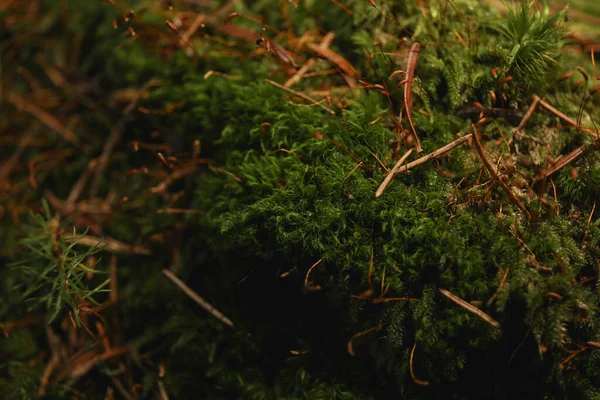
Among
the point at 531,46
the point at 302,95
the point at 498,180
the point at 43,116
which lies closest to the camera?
the point at 498,180

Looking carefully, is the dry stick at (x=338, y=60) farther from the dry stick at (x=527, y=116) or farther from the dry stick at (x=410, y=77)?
the dry stick at (x=527, y=116)

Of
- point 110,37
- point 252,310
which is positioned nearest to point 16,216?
point 110,37

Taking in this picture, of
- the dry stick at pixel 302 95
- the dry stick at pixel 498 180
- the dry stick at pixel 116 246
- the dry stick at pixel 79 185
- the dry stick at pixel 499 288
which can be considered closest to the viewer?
the dry stick at pixel 499 288

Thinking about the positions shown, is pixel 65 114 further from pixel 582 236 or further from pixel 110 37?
pixel 582 236

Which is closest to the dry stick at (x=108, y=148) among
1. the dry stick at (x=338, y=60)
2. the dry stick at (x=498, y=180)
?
the dry stick at (x=338, y=60)

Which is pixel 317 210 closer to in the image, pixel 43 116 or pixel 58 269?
pixel 58 269

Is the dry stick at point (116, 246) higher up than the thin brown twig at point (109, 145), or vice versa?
the thin brown twig at point (109, 145)

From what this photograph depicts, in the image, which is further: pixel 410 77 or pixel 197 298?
pixel 197 298

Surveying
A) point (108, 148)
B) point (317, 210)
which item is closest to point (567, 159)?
point (317, 210)
